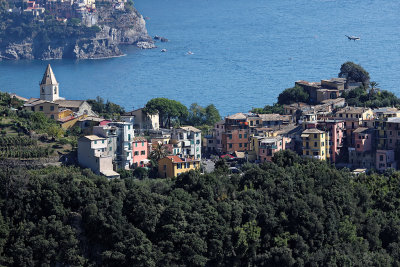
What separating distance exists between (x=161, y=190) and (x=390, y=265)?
291 inches

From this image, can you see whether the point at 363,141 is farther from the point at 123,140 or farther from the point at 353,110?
the point at 123,140

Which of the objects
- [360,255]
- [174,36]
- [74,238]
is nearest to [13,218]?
[74,238]

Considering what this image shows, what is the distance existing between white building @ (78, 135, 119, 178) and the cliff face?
61540 millimetres

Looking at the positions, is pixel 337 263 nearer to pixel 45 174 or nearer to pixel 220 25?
pixel 45 174

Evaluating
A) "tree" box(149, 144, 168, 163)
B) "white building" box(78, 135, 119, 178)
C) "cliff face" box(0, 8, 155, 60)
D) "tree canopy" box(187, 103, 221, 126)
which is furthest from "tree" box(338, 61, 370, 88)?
"cliff face" box(0, 8, 155, 60)

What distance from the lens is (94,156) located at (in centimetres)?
3922

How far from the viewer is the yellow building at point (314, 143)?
4378 cm

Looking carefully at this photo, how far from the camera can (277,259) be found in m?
34.7

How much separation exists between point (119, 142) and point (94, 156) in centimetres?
181

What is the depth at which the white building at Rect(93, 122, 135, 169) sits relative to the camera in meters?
40.4

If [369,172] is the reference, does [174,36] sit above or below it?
above

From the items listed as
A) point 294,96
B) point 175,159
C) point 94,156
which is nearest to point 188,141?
point 175,159

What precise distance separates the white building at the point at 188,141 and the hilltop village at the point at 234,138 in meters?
0.04

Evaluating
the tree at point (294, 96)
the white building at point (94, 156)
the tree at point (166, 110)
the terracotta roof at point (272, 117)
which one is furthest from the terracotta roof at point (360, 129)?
the white building at point (94, 156)
